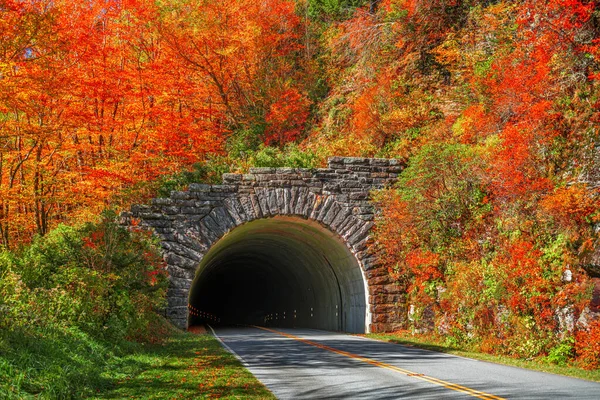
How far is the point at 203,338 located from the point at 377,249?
754 centimetres

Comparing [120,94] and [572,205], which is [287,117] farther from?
[572,205]

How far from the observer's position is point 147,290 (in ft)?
60.2

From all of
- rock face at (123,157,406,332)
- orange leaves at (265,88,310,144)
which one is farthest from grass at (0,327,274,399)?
orange leaves at (265,88,310,144)

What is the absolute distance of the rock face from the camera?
24.1 metres

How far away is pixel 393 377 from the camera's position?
1165 centimetres

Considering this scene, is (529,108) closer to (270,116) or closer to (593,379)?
(593,379)

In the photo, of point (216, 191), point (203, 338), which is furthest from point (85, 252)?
point (216, 191)

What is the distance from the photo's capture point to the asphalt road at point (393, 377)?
9.74 meters

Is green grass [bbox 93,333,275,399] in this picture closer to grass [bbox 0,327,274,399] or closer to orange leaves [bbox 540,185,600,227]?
grass [bbox 0,327,274,399]

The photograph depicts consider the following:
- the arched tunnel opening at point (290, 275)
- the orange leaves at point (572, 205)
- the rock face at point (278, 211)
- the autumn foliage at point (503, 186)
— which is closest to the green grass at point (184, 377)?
the rock face at point (278, 211)

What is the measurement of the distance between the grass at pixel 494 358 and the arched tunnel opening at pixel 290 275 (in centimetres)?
414

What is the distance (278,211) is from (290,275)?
13.3m

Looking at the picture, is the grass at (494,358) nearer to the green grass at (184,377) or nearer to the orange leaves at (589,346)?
the orange leaves at (589,346)

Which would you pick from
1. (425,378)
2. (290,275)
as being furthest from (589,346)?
(290,275)
